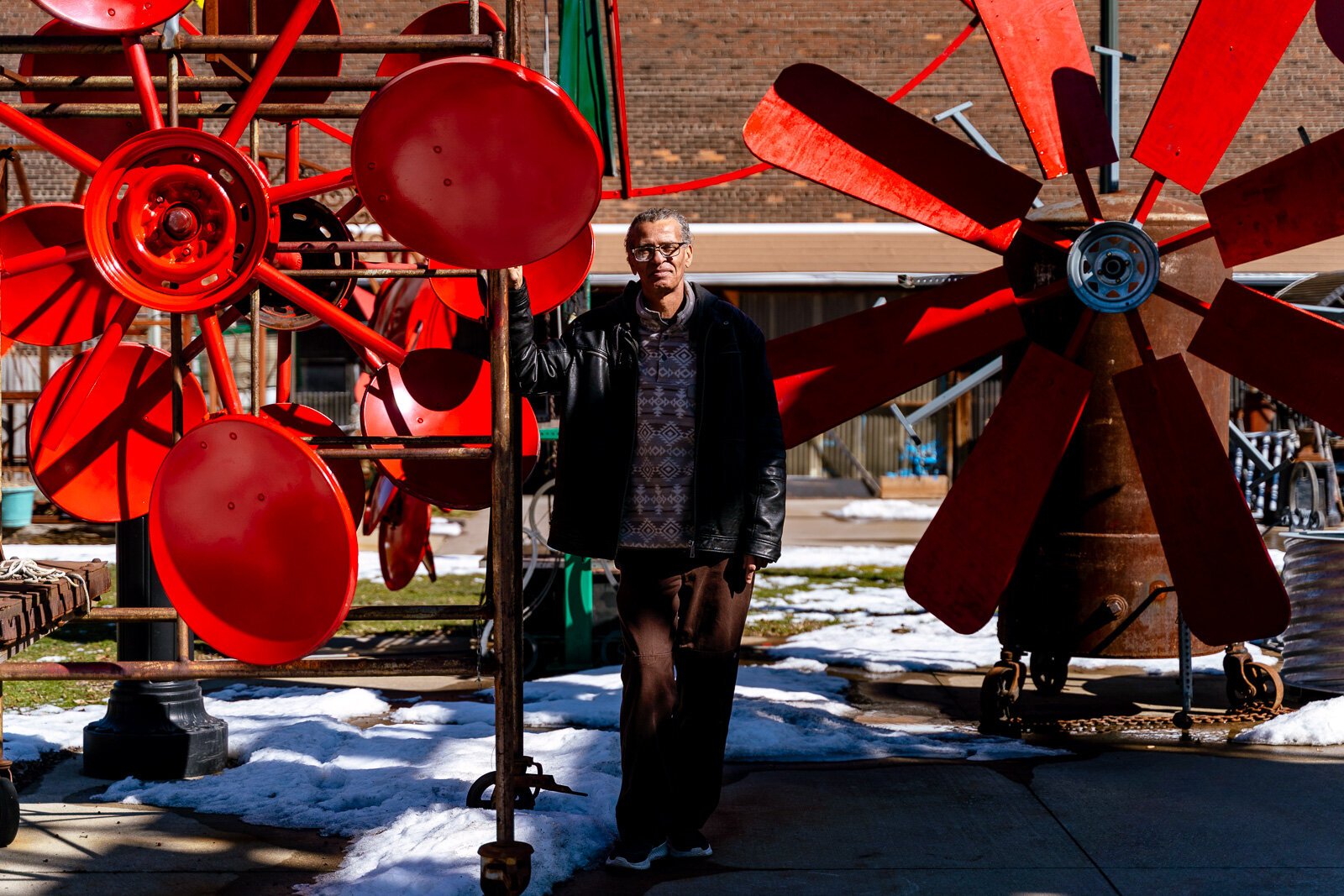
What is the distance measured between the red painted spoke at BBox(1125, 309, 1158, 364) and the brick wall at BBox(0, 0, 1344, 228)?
12957 millimetres

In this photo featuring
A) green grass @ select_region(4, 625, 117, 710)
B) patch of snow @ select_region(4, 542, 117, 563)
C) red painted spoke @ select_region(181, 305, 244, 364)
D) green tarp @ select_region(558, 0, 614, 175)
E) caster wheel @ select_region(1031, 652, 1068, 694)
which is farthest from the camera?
patch of snow @ select_region(4, 542, 117, 563)

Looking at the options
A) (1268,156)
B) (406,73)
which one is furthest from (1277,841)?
(1268,156)

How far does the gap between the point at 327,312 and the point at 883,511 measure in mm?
12452

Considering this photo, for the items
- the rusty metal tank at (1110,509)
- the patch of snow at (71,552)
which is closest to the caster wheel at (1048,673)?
the rusty metal tank at (1110,509)

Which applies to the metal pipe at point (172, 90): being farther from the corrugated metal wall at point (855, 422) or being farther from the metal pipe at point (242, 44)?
the corrugated metal wall at point (855, 422)

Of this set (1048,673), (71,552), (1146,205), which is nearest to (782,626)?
(1048,673)

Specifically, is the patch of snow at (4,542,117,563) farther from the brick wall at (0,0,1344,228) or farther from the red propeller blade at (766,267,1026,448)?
the brick wall at (0,0,1344,228)

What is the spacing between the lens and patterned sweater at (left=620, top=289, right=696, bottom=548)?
147 inches

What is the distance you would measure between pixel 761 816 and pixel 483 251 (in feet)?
6.54

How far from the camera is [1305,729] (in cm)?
514

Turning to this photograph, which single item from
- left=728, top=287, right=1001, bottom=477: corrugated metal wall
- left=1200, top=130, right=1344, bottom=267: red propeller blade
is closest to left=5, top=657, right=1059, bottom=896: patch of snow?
left=1200, top=130, right=1344, bottom=267: red propeller blade

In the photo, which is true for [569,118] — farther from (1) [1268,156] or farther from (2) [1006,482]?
(1) [1268,156]

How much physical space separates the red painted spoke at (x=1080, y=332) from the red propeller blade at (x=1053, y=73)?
0.55 m

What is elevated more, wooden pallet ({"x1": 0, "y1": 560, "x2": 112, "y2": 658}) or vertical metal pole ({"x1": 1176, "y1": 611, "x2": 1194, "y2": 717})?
wooden pallet ({"x1": 0, "y1": 560, "x2": 112, "y2": 658})
